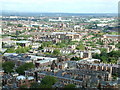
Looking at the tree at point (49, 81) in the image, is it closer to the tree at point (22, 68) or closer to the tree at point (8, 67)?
the tree at point (22, 68)

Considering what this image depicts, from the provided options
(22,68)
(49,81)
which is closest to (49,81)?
(49,81)

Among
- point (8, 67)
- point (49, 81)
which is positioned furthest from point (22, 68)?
point (49, 81)

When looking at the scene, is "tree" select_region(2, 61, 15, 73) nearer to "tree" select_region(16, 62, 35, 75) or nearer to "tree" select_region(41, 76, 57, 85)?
"tree" select_region(16, 62, 35, 75)

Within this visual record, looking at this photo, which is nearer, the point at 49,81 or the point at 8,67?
the point at 49,81

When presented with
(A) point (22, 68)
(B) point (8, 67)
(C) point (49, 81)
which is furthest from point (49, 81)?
(B) point (8, 67)

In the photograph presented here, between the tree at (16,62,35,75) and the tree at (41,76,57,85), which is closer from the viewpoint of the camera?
the tree at (41,76,57,85)

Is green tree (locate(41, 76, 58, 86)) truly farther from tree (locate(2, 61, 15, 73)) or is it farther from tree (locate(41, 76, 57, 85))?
tree (locate(2, 61, 15, 73))

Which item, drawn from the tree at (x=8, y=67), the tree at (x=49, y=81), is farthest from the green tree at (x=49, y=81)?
the tree at (x=8, y=67)

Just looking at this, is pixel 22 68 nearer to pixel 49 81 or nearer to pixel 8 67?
pixel 8 67

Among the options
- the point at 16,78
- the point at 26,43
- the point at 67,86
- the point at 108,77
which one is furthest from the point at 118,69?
the point at 26,43

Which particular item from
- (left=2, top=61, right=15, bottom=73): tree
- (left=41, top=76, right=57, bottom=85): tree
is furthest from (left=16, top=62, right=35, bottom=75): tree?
(left=41, top=76, right=57, bottom=85): tree

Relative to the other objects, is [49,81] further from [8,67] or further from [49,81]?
[8,67]
